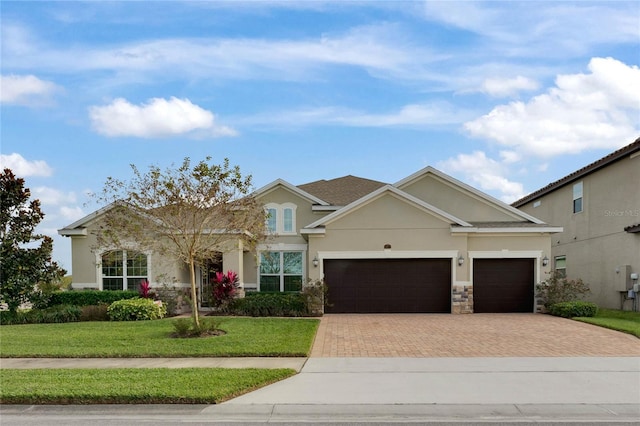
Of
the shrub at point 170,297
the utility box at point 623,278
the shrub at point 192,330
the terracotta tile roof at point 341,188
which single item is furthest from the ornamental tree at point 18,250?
the utility box at point 623,278

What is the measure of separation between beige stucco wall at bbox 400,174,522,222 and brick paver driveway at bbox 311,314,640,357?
514 cm

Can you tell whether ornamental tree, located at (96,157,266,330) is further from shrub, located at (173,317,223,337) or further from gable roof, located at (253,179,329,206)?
gable roof, located at (253,179,329,206)

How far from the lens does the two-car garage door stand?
1852 centimetres

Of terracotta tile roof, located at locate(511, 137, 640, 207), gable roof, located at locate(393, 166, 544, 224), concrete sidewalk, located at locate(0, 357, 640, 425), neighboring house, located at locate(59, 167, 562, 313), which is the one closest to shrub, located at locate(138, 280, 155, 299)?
neighboring house, located at locate(59, 167, 562, 313)

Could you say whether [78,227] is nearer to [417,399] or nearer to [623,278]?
[417,399]

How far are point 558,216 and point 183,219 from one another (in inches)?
782

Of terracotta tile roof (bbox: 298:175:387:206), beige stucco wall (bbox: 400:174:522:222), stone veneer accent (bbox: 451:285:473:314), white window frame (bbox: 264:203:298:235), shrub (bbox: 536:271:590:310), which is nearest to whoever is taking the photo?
shrub (bbox: 536:271:590:310)

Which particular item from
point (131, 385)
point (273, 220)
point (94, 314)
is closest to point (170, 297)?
point (94, 314)

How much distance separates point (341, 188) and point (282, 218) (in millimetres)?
4487

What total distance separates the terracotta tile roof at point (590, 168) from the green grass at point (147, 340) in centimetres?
1337

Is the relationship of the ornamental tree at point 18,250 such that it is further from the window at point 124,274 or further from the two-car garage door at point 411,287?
the two-car garage door at point 411,287

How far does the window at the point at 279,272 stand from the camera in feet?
68.2

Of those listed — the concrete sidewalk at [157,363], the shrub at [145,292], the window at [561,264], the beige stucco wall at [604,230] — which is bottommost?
the concrete sidewalk at [157,363]

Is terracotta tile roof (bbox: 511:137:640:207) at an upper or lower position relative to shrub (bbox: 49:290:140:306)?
upper
